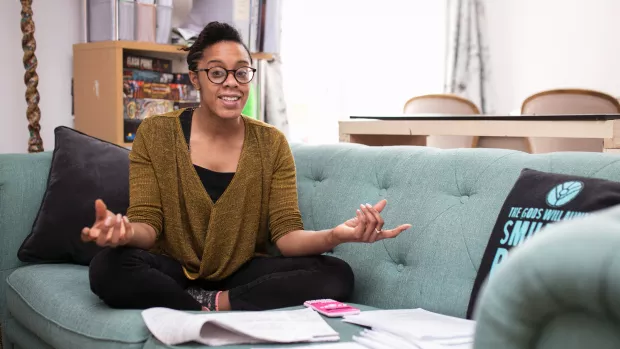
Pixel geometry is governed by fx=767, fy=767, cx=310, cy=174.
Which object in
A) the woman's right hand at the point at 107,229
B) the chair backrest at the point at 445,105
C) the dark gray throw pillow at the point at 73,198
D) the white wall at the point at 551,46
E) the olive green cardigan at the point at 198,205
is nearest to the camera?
the woman's right hand at the point at 107,229

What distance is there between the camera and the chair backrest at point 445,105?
4.06 m

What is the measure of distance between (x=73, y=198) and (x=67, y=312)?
0.60 metres

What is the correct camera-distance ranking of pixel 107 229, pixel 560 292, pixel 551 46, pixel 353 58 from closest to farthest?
1. pixel 560 292
2. pixel 107 229
3. pixel 353 58
4. pixel 551 46

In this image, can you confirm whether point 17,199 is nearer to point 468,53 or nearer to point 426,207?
point 426,207

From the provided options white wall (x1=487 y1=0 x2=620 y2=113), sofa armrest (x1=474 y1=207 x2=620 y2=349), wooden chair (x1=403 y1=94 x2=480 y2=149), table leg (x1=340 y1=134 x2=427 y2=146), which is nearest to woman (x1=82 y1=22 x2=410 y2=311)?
table leg (x1=340 y1=134 x2=427 y2=146)

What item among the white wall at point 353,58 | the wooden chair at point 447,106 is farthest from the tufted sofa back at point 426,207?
the white wall at point 353,58

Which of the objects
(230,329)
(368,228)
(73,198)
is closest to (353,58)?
(73,198)

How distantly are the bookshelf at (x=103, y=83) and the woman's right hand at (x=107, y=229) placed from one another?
1.57m

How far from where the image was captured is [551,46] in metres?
5.00

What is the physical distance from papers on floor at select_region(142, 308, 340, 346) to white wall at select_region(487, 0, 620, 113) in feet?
12.5

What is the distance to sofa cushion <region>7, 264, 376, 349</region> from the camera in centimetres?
160

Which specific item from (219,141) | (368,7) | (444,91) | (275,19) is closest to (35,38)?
(275,19)

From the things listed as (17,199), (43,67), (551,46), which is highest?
(551,46)

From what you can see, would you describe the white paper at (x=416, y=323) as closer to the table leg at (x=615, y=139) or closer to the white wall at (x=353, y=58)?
the table leg at (x=615, y=139)
